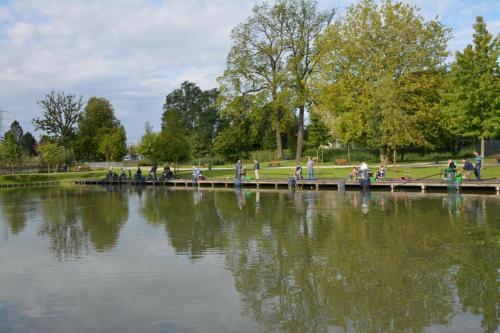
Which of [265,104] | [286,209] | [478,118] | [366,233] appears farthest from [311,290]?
[265,104]

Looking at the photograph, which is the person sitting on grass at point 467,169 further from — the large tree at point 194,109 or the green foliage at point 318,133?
the large tree at point 194,109

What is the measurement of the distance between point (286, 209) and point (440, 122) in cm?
2399

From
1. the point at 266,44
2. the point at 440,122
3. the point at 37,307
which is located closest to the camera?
the point at 37,307

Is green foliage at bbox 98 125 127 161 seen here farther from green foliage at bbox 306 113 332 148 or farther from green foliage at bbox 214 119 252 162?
green foliage at bbox 306 113 332 148

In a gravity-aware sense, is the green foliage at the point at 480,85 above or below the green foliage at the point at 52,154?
above

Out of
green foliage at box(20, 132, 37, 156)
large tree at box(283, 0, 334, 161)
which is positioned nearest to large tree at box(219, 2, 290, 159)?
large tree at box(283, 0, 334, 161)

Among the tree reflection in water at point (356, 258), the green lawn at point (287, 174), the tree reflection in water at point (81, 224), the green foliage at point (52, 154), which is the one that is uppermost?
the green foliage at point (52, 154)

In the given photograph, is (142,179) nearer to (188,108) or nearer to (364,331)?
(364,331)

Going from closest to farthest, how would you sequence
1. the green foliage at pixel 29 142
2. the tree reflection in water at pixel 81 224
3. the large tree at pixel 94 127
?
the tree reflection in water at pixel 81 224 < the large tree at pixel 94 127 < the green foliage at pixel 29 142

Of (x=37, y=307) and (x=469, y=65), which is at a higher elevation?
(x=469, y=65)

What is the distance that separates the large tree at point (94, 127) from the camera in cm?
8581

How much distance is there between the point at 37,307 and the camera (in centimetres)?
984

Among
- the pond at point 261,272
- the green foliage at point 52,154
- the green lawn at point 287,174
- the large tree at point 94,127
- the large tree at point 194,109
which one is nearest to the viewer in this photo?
the pond at point 261,272

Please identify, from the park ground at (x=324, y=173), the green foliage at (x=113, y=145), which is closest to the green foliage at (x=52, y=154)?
the park ground at (x=324, y=173)
